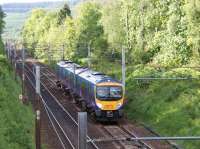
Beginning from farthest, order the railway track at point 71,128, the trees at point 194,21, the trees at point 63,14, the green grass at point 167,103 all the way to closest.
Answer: the trees at point 63,14, the trees at point 194,21, the green grass at point 167,103, the railway track at point 71,128

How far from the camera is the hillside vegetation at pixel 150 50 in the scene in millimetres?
34000

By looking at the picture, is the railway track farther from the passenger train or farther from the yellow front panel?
the yellow front panel

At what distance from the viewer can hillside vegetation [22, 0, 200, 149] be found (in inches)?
1339

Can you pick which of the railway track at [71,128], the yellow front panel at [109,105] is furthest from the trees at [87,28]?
the yellow front panel at [109,105]

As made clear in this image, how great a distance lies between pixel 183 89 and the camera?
3684 centimetres

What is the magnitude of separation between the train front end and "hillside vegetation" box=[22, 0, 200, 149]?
2517mm

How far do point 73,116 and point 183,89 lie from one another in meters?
8.41

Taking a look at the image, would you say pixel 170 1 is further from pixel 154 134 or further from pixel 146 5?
pixel 154 134

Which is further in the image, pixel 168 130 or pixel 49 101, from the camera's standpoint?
pixel 49 101

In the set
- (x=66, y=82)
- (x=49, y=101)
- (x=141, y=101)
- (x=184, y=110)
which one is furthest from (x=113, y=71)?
(x=184, y=110)

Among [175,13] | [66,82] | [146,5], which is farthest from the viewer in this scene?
[146,5]

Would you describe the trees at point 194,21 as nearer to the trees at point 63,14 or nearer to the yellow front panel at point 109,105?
the yellow front panel at point 109,105

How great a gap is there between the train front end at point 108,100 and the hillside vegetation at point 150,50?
8.26 feet

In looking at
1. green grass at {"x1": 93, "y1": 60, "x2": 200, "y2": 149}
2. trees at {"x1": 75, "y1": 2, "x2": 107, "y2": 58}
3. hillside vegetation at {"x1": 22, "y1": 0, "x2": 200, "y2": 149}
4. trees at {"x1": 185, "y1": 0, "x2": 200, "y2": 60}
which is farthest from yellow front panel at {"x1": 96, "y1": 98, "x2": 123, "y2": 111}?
trees at {"x1": 75, "y1": 2, "x2": 107, "y2": 58}
